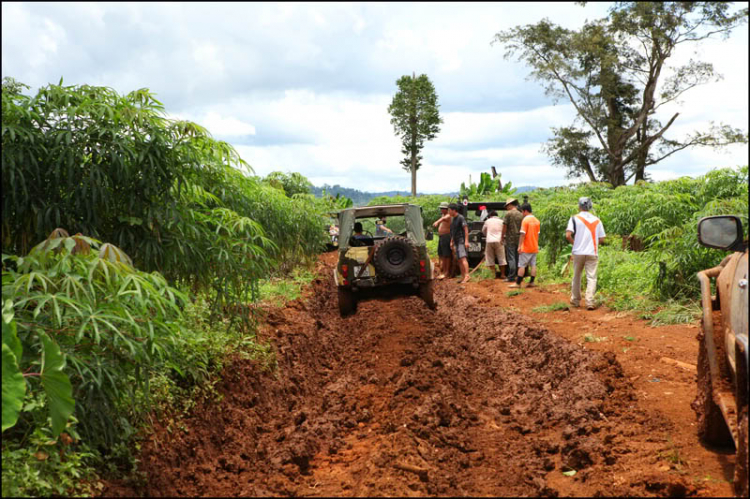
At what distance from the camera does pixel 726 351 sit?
3.92m

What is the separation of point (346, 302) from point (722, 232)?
768cm

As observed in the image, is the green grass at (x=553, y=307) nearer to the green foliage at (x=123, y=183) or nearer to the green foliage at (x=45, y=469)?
the green foliage at (x=123, y=183)

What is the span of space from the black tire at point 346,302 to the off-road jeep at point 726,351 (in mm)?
6805

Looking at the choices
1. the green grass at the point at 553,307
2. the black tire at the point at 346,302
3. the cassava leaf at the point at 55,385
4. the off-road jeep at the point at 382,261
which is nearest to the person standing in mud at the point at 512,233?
the off-road jeep at the point at 382,261

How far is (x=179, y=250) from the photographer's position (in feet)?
16.7

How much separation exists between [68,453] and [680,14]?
100 feet

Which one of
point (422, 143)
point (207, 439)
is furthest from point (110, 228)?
point (422, 143)

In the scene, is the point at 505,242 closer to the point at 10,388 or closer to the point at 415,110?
the point at 10,388

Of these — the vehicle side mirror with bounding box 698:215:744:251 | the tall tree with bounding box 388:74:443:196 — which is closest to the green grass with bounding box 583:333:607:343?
the vehicle side mirror with bounding box 698:215:744:251

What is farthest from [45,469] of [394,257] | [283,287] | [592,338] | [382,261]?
[283,287]

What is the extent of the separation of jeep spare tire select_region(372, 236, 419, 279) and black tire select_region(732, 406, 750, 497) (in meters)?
7.18

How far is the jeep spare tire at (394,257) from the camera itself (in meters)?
10.3

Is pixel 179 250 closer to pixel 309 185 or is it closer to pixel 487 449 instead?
pixel 487 449

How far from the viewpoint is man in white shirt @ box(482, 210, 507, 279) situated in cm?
1398
